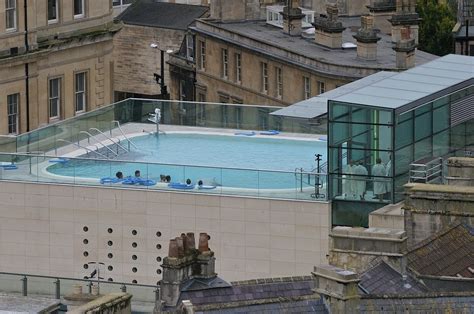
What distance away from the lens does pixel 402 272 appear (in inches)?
2559

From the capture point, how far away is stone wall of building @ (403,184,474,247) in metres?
69.4

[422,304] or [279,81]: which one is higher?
[422,304]

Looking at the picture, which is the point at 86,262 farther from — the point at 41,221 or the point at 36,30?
the point at 36,30

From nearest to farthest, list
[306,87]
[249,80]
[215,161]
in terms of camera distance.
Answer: [215,161] → [306,87] → [249,80]

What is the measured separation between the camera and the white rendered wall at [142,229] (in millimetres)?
81875

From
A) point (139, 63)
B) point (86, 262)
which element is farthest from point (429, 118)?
point (139, 63)

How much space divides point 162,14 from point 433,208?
8871cm

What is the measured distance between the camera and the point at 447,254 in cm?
6762

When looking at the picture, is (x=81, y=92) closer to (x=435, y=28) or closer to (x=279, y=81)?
(x=279, y=81)

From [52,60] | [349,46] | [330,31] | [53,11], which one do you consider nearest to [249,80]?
[330,31]

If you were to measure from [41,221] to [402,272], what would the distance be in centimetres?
2221

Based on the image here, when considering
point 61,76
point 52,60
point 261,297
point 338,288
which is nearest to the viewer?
point 338,288

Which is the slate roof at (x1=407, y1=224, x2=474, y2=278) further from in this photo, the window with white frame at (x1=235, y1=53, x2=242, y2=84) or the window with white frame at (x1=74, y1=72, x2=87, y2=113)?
the window with white frame at (x1=235, y1=53, x2=242, y2=84)

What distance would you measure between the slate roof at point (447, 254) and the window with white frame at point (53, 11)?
54.7 m
